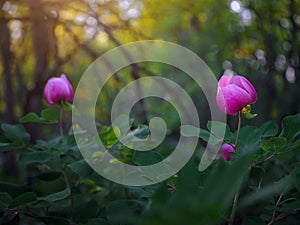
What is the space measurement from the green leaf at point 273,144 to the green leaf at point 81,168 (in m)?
0.40

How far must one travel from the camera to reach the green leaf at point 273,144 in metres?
0.75

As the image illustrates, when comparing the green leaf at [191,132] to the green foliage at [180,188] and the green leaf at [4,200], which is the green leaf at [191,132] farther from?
the green leaf at [4,200]

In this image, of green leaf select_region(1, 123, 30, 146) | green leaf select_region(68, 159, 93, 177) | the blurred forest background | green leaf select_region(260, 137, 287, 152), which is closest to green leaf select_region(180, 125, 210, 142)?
green leaf select_region(260, 137, 287, 152)

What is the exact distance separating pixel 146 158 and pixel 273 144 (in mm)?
273

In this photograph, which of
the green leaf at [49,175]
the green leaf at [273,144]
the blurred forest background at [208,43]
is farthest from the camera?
the blurred forest background at [208,43]

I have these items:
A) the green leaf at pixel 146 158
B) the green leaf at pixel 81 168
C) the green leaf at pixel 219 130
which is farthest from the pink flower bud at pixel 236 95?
the green leaf at pixel 81 168

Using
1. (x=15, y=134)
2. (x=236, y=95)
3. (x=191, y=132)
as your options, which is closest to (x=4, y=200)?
(x=15, y=134)

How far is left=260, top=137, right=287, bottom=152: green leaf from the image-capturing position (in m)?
0.75

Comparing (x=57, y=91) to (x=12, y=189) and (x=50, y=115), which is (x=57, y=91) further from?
(x=12, y=189)

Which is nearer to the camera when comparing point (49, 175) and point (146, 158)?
point (146, 158)

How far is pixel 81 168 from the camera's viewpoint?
0.87 meters

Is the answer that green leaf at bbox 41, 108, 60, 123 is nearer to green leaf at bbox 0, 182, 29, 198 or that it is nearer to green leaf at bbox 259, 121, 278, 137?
green leaf at bbox 0, 182, 29, 198

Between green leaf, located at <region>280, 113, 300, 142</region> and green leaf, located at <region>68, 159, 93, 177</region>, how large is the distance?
1.48 feet

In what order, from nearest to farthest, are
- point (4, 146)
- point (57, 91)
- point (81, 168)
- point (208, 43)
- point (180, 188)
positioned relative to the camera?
point (180, 188) < point (81, 168) < point (4, 146) < point (57, 91) < point (208, 43)
